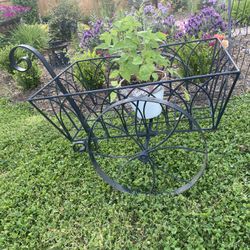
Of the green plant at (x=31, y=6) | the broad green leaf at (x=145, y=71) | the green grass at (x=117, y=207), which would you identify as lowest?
the green grass at (x=117, y=207)

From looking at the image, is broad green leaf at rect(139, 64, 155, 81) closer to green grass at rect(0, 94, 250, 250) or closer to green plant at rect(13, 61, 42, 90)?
green grass at rect(0, 94, 250, 250)

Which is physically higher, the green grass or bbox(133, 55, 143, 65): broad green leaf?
bbox(133, 55, 143, 65): broad green leaf

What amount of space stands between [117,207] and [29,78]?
252 centimetres

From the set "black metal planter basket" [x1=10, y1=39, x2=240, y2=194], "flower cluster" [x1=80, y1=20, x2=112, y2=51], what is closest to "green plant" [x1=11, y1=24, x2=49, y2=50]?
"flower cluster" [x1=80, y1=20, x2=112, y2=51]

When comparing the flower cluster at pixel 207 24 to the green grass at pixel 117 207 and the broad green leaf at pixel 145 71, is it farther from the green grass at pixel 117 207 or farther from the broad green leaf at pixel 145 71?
the broad green leaf at pixel 145 71

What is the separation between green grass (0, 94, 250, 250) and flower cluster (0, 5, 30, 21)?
255 inches

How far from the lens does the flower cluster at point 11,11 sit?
6.99 metres

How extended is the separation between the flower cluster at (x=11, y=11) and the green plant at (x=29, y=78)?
4617mm

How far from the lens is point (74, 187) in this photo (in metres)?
1.74

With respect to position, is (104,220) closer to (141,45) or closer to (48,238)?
(48,238)

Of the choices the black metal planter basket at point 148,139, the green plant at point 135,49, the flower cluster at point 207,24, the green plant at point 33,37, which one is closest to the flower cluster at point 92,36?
the flower cluster at point 207,24

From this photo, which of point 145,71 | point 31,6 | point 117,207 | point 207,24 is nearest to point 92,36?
point 207,24

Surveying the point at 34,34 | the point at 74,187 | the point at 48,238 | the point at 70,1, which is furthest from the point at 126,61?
the point at 70,1

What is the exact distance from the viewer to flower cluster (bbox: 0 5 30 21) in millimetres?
Result: 6995
